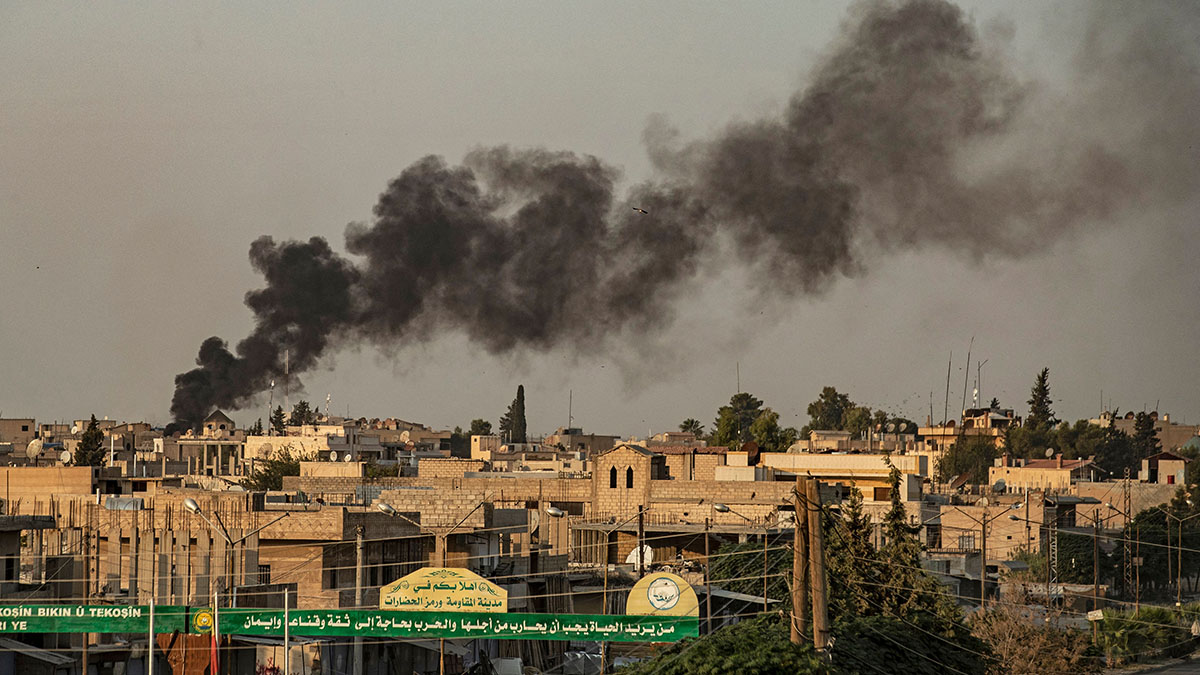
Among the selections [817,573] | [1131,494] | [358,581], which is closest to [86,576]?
[358,581]

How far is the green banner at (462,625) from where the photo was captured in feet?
82.0

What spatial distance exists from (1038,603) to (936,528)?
12549 millimetres

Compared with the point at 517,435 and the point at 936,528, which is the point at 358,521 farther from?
the point at 517,435

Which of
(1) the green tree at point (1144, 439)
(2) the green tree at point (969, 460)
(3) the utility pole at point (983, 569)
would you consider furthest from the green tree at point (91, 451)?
(1) the green tree at point (1144, 439)

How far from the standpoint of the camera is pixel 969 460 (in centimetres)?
10975

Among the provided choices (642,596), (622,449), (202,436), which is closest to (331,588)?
(642,596)

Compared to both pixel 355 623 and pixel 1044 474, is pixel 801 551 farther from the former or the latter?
pixel 1044 474

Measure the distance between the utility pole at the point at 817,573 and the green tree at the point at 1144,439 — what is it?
346 ft

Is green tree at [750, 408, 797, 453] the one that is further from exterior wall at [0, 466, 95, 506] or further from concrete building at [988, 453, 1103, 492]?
exterior wall at [0, 466, 95, 506]

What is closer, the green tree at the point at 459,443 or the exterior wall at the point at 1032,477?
the exterior wall at the point at 1032,477

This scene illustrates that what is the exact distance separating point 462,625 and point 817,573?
672cm

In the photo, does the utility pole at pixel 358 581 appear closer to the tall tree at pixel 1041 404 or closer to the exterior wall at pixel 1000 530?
the exterior wall at pixel 1000 530

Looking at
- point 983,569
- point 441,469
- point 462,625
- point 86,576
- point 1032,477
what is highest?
point 441,469

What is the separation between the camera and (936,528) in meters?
58.1
